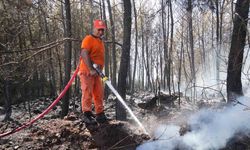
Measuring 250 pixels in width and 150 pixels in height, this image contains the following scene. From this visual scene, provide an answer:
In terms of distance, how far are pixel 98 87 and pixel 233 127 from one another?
2.53 meters

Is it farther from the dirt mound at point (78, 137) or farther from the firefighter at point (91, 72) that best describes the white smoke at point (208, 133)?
the firefighter at point (91, 72)

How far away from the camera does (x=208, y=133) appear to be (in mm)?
5781

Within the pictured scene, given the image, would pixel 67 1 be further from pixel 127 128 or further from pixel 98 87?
pixel 127 128

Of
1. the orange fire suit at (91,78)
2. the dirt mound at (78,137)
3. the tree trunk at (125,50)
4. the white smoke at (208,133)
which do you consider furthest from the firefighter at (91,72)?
the tree trunk at (125,50)

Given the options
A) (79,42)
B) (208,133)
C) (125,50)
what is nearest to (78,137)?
(208,133)

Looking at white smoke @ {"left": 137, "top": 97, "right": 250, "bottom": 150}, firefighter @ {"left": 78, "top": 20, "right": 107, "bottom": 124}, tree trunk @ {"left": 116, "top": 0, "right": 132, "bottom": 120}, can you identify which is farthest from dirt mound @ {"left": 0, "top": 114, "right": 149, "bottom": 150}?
tree trunk @ {"left": 116, "top": 0, "right": 132, "bottom": 120}

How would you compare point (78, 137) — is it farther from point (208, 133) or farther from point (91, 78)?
point (208, 133)

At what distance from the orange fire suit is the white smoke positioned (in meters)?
1.36

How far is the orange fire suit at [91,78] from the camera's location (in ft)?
21.5


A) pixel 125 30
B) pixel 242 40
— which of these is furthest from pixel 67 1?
pixel 242 40

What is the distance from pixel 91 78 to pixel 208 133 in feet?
7.61

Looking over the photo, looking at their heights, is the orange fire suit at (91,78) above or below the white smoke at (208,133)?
above

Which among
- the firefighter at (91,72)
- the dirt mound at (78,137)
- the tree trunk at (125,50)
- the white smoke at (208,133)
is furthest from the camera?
the tree trunk at (125,50)

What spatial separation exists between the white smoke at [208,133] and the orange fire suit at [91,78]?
1.36 metres
